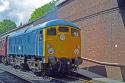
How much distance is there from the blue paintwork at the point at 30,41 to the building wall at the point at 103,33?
2096 mm

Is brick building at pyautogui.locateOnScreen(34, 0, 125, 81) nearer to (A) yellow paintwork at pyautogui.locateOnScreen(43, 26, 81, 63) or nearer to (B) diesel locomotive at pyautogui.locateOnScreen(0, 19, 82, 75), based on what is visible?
(B) diesel locomotive at pyautogui.locateOnScreen(0, 19, 82, 75)

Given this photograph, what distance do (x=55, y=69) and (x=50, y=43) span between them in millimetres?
1936

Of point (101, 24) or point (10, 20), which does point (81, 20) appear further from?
point (10, 20)

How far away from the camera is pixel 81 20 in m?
24.0

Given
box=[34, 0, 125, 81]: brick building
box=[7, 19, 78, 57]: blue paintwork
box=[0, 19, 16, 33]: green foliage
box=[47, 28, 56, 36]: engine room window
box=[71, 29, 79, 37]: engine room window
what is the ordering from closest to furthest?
1. box=[34, 0, 125, 81]: brick building
2. box=[47, 28, 56, 36]: engine room window
3. box=[7, 19, 78, 57]: blue paintwork
4. box=[71, 29, 79, 37]: engine room window
5. box=[0, 19, 16, 33]: green foliage

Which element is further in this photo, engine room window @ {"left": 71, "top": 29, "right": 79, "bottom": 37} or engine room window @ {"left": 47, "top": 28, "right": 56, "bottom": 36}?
engine room window @ {"left": 71, "top": 29, "right": 79, "bottom": 37}

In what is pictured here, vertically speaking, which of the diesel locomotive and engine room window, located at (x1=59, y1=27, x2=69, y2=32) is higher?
engine room window, located at (x1=59, y1=27, x2=69, y2=32)

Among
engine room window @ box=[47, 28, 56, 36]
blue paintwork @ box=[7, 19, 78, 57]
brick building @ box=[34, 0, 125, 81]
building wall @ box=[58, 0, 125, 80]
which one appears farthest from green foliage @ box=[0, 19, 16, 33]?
engine room window @ box=[47, 28, 56, 36]

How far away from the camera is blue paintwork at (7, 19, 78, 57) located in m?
18.5

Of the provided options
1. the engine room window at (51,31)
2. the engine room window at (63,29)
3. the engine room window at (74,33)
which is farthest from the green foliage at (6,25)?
the engine room window at (51,31)

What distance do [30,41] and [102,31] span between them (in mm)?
4940

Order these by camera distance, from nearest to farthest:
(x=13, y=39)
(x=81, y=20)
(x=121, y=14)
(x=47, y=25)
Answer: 1. (x=121, y=14)
2. (x=47, y=25)
3. (x=81, y=20)
4. (x=13, y=39)

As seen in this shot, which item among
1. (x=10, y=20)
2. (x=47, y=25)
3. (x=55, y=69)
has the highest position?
(x=10, y=20)

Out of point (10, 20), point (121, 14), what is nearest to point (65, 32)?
point (121, 14)
